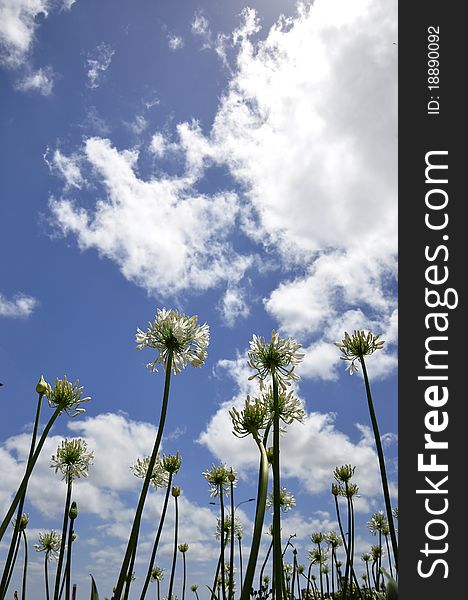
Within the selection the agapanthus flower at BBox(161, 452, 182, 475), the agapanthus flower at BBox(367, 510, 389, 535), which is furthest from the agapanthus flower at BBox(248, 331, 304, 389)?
the agapanthus flower at BBox(367, 510, 389, 535)

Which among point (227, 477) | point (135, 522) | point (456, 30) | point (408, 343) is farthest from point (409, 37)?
point (227, 477)

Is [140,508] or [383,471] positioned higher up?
[383,471]

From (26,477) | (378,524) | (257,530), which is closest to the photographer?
(257,530)

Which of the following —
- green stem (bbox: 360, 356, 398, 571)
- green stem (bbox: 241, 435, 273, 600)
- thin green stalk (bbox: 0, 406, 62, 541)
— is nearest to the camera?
green stem (bbox: 241, 435, 273, 600)

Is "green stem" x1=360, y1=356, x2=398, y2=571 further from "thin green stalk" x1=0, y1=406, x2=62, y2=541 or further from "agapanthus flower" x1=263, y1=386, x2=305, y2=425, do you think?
"thin green stalk" x1=0, y1=406, x2=62, y2=541

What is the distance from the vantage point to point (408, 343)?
156 inches

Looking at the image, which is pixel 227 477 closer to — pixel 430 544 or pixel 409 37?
pixel 430 544

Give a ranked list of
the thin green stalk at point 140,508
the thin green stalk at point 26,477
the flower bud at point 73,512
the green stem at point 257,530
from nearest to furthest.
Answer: the green stem at point 257,530 → the thin green stalk at point 140,508 → the thin green stalk at point 26,477 → the flower bud at point 73,512

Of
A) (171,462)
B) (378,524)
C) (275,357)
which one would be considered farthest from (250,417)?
(378,524)

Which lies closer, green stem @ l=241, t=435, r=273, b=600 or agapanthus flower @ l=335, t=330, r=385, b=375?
green stem @ l=241, t=435, r=273, b=600

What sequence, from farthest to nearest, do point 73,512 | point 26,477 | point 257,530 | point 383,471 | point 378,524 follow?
point 378,524 < point 73,512 < point 383,471 < point 26,477 < point 257,530

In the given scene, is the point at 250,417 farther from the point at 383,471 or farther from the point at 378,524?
the point at 378,524

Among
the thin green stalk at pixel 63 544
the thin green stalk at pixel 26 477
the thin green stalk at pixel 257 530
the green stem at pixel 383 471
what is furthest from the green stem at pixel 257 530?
the thin green stalk at pixel 63 544

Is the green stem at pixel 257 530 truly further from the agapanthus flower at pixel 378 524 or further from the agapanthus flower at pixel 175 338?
the agapanthus flower at pixel 378 524
